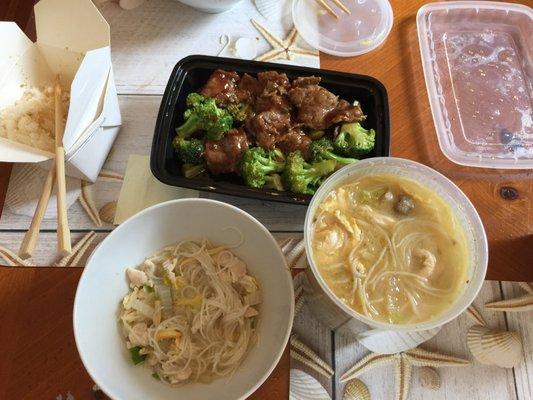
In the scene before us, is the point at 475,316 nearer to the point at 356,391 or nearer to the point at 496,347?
the point at 496,347

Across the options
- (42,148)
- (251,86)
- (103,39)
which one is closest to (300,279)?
(251,86)

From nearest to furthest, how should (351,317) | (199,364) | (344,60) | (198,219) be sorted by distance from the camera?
(351,317), (199,364), (198,219), (344,60)

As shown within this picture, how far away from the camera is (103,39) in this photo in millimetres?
1466

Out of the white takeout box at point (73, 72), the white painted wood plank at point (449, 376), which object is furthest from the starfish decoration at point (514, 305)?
the white takeout box at point (73, 72)

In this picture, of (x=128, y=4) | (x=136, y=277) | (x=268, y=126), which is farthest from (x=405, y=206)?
(x=128, y=4)

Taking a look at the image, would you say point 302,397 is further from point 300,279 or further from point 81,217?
point 81,217

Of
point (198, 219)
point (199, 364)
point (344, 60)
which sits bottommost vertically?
point (199, 364)

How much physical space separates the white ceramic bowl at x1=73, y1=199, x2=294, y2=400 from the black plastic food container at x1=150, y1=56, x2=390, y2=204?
17 centimetres

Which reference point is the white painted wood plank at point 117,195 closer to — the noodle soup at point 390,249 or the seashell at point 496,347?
the noodle soup at point 390,249

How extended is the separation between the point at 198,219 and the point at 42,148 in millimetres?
569

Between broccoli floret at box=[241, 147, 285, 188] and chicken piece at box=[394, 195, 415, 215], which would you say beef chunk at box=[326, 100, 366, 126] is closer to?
broccoli floret at box=[241, 147, 285, 188]

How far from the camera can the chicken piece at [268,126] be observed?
60.0 inches

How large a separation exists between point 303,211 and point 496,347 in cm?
71

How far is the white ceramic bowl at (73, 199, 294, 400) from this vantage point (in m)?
1.10
